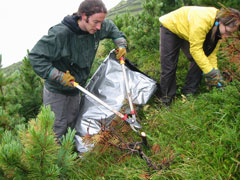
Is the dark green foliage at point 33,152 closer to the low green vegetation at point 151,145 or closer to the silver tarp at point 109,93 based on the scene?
the low green vegetation at point 151,145

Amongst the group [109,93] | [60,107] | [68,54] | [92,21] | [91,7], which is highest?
[91,7]

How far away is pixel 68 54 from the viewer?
2.26 meters

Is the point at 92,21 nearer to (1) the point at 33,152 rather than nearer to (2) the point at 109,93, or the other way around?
(2) the point at 109,93

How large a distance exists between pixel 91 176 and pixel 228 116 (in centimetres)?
146

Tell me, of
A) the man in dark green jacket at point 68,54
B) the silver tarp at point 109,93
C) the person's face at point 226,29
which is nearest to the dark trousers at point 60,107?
the man in dark green jacket at point 68,54

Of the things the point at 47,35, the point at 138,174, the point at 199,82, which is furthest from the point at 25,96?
the point at 199,82

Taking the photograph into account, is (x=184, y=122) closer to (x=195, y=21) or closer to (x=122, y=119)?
(x=122, y=119)

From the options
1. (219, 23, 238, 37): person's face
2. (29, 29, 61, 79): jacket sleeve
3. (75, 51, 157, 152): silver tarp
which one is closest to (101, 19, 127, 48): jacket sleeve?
(75, 51, 157, 152): silver tarp

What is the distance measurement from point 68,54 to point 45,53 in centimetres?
26

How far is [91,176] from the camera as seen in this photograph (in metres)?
1.90

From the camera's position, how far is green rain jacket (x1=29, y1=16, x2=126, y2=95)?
6.91 feet

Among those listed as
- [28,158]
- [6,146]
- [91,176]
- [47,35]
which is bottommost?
[91,176]

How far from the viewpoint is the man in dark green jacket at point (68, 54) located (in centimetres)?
209

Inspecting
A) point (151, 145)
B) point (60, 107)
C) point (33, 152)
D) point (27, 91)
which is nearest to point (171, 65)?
point (151, 145)
